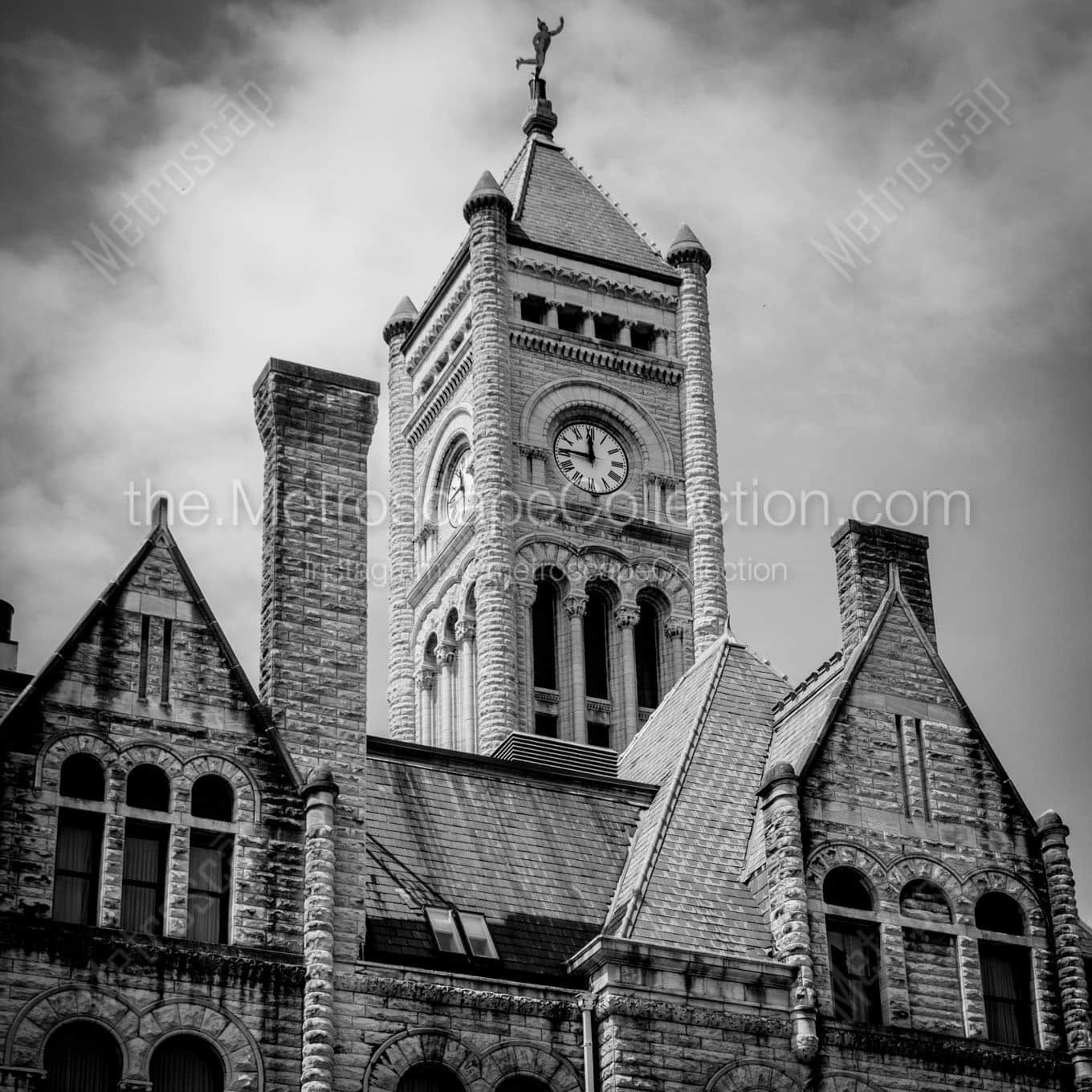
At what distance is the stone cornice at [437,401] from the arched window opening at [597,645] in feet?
29.3

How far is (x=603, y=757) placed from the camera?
5066 centimetres

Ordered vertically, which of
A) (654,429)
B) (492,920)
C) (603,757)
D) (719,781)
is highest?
(654,429)

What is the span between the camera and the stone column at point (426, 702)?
7500 cm

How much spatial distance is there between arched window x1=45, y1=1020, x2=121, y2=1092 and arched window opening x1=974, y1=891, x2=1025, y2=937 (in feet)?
36.6

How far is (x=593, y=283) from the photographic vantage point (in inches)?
3108

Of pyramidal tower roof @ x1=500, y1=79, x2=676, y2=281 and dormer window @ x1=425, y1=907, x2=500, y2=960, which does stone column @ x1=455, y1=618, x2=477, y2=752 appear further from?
dormer window @ x1=425, y1=907, x2=500, y2=960

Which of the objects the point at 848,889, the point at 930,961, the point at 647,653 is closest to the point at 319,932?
the point at 848,889

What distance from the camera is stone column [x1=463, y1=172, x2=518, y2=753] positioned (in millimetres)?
69500

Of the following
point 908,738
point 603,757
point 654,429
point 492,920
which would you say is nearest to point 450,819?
point 492,920

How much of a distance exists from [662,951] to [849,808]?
3.55 meters

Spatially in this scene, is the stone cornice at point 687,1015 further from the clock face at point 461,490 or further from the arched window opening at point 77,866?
the clock face at point 461,490

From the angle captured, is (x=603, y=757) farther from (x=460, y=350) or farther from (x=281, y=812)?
(x=460, y=350)

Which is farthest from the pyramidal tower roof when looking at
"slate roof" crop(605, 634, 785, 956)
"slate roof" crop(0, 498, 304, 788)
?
"slate roof" crop(0, 498, 304, 788)

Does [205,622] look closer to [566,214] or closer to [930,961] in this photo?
[930,961]
